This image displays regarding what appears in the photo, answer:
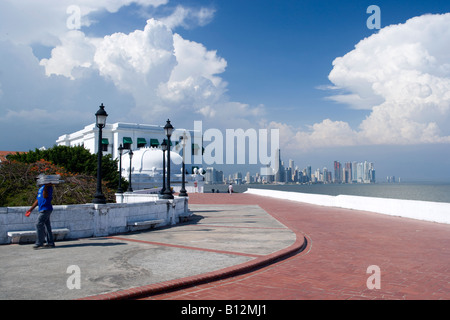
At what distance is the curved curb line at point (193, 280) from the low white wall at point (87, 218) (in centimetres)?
557

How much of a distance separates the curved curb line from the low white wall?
557 cm

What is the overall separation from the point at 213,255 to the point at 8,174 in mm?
12594

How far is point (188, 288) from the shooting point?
5984 mm

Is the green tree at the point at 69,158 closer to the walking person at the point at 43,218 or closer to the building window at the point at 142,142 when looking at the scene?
the walking person at the point at 43,218

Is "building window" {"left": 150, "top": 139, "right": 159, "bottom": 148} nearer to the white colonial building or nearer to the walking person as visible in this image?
the white colonial building

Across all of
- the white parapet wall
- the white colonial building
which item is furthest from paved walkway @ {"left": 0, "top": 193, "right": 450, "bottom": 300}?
the white colonial building

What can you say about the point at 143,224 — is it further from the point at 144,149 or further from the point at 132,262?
the point at 144,149

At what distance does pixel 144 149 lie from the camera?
69312 millimetres

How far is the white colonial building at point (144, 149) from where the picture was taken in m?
60.3

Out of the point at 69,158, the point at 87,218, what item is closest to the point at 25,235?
the point at 87,218

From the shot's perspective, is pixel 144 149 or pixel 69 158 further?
pixel 144 149

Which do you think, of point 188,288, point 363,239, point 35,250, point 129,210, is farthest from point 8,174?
point 363,239

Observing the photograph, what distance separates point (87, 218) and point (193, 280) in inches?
231
